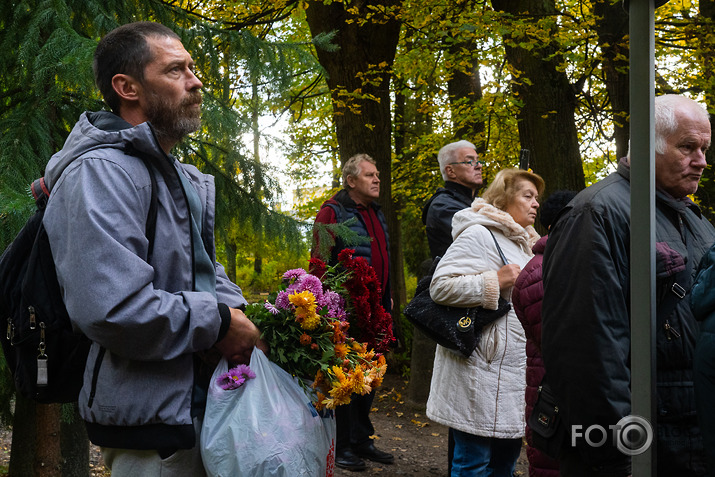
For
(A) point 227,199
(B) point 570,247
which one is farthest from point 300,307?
(A) point 227,199

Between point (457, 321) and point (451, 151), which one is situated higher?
point (451, 151)

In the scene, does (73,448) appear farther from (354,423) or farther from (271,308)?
(271,308)

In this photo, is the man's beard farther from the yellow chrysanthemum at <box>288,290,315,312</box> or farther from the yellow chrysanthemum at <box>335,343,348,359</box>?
the yellow chrysanthemum at <box>335,343,348,359</box>

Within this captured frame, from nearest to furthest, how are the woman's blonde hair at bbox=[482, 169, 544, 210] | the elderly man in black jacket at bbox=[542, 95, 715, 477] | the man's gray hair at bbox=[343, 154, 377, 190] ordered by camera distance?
the elderly man in black jacket at bbox=[542, 95, 715, 477] → the woman's blonde hair at bbox=[482, 169, 544, 210] → the man's gray hair at bbox=[343, 154, 377, 190]

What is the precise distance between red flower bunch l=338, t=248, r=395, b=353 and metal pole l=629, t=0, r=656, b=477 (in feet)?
4.31

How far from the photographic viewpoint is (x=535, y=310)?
3.19 metres

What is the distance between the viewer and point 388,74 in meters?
8.70

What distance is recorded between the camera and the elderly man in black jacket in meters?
2.29

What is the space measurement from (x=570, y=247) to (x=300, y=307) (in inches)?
38.8

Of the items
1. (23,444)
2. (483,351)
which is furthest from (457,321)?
(23,444)

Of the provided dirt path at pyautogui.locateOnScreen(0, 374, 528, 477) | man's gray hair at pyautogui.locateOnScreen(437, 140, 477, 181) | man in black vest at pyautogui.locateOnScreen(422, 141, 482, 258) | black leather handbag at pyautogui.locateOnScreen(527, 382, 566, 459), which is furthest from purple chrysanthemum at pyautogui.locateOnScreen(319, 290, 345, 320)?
dirt path at pyautogui.locateOnScreen(0, 374, 528, 477)

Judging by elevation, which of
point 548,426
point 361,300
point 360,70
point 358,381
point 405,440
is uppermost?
point 360,70

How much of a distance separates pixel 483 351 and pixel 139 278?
7.80 ft

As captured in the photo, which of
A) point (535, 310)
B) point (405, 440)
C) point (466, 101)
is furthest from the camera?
point (466, 101)
